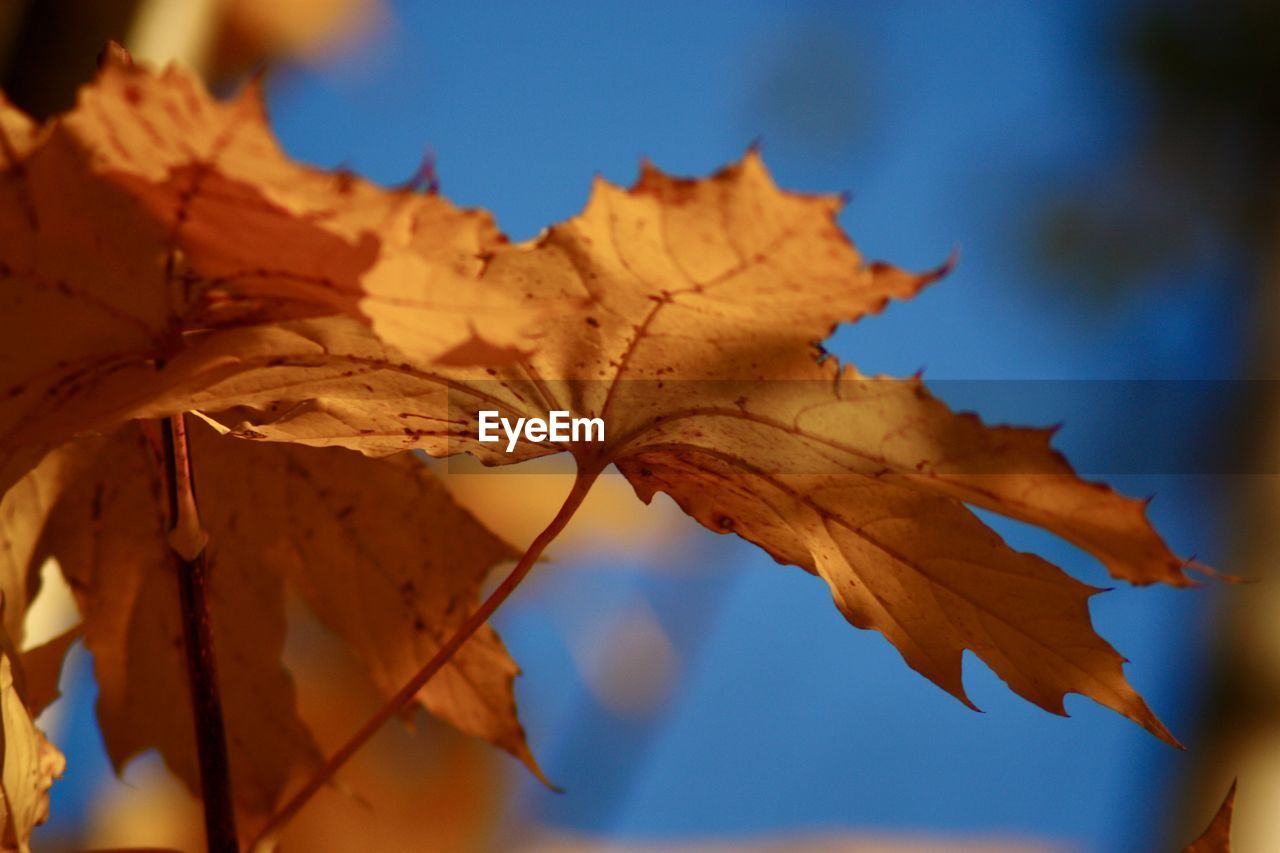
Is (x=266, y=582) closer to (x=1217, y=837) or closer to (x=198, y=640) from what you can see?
(x=198, y=640)

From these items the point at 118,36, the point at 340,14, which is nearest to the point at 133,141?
the point at 118,36

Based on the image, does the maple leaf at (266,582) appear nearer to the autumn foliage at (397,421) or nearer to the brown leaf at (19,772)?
the autumn foliage at (397,421)

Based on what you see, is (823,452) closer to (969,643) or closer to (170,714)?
(969,643)

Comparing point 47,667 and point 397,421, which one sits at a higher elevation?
point 397,421

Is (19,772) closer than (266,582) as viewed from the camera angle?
Yes

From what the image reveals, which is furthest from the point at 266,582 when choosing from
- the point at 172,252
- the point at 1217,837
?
the point at 1217,837

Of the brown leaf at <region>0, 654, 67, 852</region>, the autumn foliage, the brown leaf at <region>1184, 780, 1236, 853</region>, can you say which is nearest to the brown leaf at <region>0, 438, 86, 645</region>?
the autumn foliage
